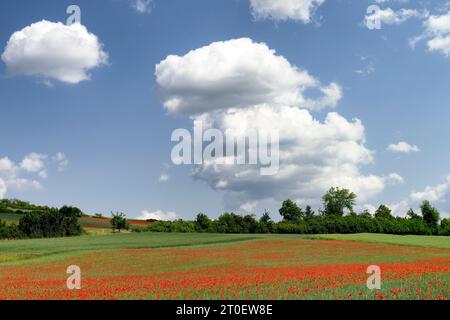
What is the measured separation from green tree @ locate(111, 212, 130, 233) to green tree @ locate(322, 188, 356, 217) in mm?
62290

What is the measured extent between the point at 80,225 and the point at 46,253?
54274 millimetres

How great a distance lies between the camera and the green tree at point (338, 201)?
484ft

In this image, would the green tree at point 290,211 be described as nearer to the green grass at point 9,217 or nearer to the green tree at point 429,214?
the green tree at point 429,214

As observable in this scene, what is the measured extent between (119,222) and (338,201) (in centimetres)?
6764

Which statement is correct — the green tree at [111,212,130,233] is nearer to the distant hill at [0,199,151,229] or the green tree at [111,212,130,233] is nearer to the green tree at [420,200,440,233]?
the distant hill at [0,199,151,229]

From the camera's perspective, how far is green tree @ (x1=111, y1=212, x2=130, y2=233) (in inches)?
4604

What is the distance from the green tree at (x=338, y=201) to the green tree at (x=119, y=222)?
62290 mm

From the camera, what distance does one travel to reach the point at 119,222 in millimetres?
117250

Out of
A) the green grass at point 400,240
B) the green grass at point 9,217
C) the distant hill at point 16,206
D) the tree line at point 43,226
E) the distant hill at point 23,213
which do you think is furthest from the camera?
the distant hill at point 16,206

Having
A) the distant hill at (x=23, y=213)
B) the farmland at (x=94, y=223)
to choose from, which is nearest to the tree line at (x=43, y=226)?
the distant hill at (x=23, y=213)

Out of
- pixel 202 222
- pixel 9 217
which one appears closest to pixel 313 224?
pixel 202 222

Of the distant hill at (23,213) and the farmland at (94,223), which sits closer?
the farmland at (94,223)
